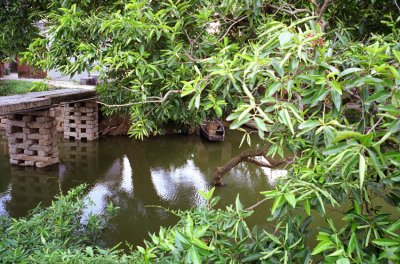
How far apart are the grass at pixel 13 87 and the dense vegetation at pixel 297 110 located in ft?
31.7

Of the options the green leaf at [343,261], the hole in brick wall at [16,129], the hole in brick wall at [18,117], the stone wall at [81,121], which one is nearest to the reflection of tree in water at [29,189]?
the hole in brick wall at [16,129]

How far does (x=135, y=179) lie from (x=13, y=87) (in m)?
6.38

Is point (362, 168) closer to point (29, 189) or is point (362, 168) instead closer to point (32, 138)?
point (29, 189)

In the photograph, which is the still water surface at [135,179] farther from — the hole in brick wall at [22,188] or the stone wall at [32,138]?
the stone wall at [32,138]

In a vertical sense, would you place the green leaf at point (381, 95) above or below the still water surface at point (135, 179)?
above

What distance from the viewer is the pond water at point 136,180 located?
569cm

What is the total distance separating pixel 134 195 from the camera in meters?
6.72

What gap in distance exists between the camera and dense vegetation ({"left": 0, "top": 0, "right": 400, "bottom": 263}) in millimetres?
1170

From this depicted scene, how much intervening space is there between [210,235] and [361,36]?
5.75ft

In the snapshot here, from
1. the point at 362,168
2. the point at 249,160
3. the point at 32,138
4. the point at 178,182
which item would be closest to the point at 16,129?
the point at 32,138

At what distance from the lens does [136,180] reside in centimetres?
753

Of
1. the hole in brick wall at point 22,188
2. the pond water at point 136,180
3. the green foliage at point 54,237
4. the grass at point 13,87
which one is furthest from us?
the grass at point 13,87

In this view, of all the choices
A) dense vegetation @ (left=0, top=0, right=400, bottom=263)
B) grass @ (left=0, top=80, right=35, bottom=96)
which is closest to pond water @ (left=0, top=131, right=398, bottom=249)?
grass @ (left=0, top=80, right=35, bottom=96)

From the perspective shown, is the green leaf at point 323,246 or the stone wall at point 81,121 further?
the stone wall at point 81,121
